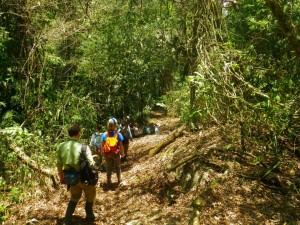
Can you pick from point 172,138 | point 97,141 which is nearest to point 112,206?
point 97,141

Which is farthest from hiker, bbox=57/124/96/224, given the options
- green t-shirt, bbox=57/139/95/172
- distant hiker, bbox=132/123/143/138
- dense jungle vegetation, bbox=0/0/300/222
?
distant hiker, bbox=132/123/143/138

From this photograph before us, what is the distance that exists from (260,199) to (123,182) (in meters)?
3.75

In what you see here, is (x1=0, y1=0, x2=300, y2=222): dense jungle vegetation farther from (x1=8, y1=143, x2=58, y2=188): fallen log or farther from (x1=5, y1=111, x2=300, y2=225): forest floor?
(x1=5, y1=111, x2=300, y2=225): forest floor

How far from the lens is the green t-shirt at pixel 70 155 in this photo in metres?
5.92

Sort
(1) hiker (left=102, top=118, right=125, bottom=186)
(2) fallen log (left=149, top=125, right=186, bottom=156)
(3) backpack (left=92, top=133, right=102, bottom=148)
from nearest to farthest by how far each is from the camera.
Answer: (1) hiker (left=102, top=118, right=125, bottom=186)
(3) backpack (left=92, top=133, right=102, bottom=148)
(2) fallen log (left=149, top=125, right=186, bottom=156)

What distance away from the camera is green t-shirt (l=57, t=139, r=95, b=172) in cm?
592

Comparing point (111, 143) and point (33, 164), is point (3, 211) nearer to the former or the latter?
point (33, 164)

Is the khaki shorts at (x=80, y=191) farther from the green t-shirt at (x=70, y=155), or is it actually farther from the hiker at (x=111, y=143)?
the hiker at (x=111, y=143)

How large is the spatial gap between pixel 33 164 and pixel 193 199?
4.23 m

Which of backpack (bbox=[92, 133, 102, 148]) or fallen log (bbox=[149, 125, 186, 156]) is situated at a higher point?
backpack (bbox=[92, 133, 102, 148])

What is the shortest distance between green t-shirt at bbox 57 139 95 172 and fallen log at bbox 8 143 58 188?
2.41m

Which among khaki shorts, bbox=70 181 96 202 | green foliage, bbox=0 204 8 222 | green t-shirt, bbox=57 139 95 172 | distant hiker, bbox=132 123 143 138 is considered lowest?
distant hiker, bbox=132 123 143 138

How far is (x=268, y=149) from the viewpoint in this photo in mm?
7102

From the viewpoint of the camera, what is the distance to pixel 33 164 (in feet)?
28.1
